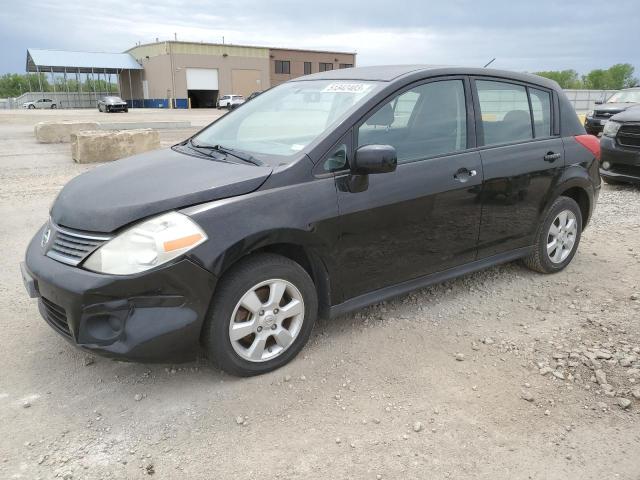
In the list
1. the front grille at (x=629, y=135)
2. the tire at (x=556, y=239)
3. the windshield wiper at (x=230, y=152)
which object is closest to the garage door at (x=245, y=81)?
the front grille at (x=629, y=135)

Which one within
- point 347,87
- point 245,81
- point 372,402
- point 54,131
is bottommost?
point 372,402

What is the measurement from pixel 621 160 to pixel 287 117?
694 cm

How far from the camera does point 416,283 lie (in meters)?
3.75

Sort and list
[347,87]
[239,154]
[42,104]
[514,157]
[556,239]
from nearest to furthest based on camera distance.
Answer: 1. [239,154]
2. [347,87]
3. [514,157]
4. [556,239]
5. [42,104]

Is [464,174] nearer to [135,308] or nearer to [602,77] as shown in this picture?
[135,308]

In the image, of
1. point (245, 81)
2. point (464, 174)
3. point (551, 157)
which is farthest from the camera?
point (245, 81)

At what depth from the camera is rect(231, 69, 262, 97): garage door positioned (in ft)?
216

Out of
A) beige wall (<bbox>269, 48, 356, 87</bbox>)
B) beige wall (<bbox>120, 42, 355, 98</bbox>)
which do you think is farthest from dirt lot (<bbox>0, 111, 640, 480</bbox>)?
beige wall (<bbox>269, 48, 356, 87</bbox>)

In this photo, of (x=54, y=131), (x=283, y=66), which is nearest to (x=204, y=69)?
(x=283, y=66)

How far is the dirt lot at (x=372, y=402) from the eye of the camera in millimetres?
2457

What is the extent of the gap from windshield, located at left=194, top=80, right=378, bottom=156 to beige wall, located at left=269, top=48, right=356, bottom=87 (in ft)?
216

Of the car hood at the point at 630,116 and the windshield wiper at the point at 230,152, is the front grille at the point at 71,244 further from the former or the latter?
the car hood at the point at 630,116

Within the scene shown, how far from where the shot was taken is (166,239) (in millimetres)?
2684

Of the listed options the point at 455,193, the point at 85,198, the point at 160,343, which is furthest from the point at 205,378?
the point at 455,193
